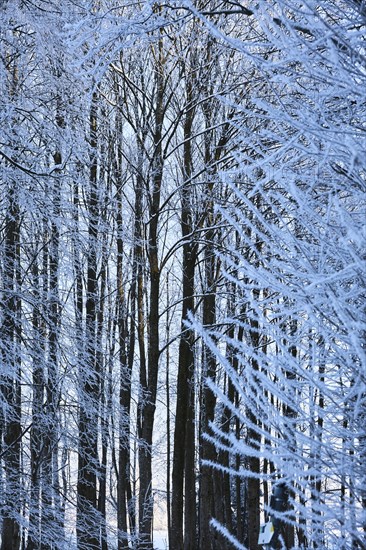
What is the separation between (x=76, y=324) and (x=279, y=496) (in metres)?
6.84

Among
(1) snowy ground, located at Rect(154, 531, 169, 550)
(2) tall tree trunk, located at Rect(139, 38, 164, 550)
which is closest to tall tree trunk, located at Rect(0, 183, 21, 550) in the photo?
(2) tall tree trunk, located at Rect(139, 38, 164, 550)

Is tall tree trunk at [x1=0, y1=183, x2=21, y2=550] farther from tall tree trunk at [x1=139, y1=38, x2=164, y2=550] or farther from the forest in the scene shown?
tall tree trunk at [x1=139, y1=38, x2=164, y2=550]

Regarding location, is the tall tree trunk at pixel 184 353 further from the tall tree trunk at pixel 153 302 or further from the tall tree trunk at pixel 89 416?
the tall tree trunk at pixel 89 416

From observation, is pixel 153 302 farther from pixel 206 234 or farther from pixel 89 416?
pixel 89 416

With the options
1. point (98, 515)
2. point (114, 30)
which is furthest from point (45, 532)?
point (114, 30)

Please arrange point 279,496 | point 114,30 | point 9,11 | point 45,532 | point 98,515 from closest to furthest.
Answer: point 279,496 → point 114,30 → point 9,11 → point 45,532 → point 98,515

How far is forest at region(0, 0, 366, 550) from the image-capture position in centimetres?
298

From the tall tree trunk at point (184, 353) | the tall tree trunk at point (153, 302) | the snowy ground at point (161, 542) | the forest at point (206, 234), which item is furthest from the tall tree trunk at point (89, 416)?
the snowy ground at point (161, 542)

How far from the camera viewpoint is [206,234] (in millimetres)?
13539

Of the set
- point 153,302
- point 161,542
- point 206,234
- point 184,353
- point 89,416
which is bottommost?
point 161,542

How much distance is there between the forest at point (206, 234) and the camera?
2977 mm

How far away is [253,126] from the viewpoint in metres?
11.6

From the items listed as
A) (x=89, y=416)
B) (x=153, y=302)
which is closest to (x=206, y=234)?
(x=153, y=302)

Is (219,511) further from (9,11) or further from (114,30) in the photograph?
(114,30)
